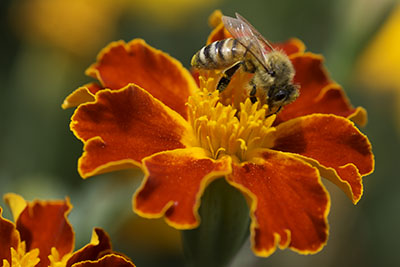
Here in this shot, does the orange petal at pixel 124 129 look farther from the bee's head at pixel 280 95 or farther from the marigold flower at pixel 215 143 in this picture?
the bee's head at pixel 280 95

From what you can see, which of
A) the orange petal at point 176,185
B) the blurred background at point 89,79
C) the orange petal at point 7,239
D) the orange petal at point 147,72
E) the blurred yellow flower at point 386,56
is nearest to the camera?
the orange petal at point 176,185

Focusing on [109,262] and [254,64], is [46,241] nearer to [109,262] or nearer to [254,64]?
[109,262]

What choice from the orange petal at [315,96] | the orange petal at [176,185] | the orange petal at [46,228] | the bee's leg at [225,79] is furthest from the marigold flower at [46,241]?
the orange petal at [315,96]

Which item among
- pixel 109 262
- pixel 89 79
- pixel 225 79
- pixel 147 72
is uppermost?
pixel 225 79

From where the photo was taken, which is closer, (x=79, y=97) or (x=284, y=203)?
(x=284, y=203)

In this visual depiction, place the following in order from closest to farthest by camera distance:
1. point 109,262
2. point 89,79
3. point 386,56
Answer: point 109,262 → point 89,79 → point 386,56

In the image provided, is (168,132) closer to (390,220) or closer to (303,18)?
(390,220)

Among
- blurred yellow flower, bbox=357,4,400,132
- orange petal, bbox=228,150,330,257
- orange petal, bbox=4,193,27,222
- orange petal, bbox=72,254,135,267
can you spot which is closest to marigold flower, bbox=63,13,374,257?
orange petal, bbox=228,150,330,257

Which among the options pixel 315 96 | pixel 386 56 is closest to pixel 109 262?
pixel 315 96

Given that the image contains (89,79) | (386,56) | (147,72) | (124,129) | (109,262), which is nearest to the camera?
(109,262)
